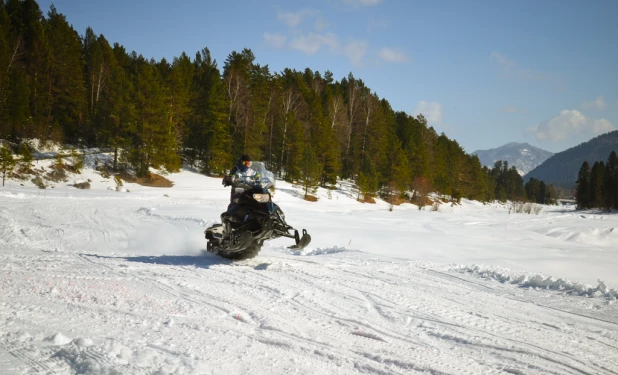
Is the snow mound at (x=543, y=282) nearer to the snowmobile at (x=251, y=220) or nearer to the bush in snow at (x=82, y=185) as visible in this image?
the snowmobile at (x=251, y=220)

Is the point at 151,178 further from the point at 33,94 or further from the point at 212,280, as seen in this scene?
the point at 212,280

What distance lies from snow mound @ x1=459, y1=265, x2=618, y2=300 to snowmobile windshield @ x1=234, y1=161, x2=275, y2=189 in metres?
4.33

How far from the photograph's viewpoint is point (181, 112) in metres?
38.5

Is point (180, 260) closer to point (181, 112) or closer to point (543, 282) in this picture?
point (543, 282)

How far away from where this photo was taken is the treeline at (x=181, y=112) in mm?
31781

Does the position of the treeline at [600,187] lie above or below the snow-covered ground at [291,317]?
above

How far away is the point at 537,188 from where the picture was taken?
131 metres

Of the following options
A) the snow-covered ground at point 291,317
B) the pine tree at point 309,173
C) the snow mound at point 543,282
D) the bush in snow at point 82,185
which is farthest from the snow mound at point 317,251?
the pine tree at point 309,173

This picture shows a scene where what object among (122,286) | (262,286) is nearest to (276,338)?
(262,286)

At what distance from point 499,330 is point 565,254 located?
10.2m

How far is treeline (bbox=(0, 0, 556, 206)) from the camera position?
31781mm

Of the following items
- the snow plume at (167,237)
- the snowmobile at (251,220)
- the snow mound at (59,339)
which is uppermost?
the snowmobile at (251,220)

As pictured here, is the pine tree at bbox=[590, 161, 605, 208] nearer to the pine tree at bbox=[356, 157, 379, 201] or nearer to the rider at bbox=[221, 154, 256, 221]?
the pine tree at bbox=[356, 157, 379, 201]

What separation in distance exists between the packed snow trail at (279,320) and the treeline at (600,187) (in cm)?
8973
